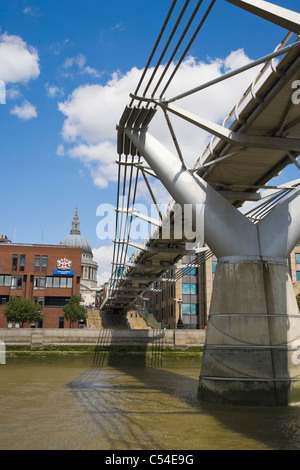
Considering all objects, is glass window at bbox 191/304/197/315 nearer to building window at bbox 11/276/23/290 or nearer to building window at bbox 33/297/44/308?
building window at bbox 33/297/44/308

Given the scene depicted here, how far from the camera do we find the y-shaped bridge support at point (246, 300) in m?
12.3

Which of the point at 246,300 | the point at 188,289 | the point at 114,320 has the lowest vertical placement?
the point at 246,300

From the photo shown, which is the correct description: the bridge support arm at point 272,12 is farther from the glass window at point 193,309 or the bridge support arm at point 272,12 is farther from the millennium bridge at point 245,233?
the glass window at point 193,309

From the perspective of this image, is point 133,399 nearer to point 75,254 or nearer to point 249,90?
point 249,90

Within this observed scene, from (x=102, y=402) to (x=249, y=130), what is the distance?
350 inches

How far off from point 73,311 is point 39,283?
A: 6.17m

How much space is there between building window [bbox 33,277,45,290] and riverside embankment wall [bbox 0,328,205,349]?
19348mm

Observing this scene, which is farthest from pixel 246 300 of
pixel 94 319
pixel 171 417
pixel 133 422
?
pixel 94 319

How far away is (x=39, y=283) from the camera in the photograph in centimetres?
5359

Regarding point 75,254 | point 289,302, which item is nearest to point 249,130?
point 289,302

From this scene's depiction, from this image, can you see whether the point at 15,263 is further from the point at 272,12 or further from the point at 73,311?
the point at 272,12

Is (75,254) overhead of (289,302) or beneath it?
overhead

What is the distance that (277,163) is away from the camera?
15016 mm
